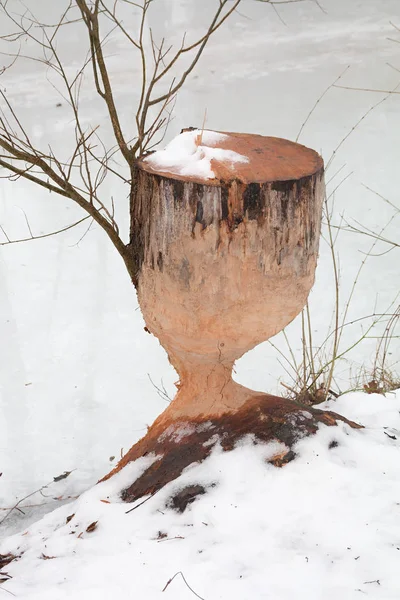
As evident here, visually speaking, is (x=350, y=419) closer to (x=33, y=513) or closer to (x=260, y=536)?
(x=260, y=536)

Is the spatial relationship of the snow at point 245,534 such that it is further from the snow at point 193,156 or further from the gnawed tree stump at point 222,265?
the snow at point 193,156

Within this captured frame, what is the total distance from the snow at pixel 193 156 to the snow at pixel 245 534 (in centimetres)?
77

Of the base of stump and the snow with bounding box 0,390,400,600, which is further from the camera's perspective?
the base of stump

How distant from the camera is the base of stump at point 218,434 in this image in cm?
202

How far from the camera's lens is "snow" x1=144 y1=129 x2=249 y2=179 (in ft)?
5.91

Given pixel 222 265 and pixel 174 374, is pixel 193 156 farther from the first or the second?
pixel 174 374

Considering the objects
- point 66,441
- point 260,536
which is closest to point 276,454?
point 260,536

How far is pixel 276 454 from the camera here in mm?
1974

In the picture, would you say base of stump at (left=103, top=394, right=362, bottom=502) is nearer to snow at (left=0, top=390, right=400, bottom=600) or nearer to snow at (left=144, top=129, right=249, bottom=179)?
snow at (left=0, top=390, right=400, bottom=600)

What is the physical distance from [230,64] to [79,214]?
329 centimetres

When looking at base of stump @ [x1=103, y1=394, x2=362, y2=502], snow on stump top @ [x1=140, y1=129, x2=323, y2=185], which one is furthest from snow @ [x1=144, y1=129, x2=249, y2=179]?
base of stump @ [x1=103, y1=394, x2=362, y2=502]

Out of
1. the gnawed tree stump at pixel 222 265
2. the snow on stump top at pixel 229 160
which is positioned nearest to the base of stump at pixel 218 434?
the gnawed tree stump at pixel 222 265

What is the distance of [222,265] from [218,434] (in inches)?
20.8

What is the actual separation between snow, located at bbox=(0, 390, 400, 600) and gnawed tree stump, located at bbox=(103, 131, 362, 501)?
0.29 ft
